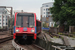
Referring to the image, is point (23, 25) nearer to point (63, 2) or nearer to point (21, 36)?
point (21, 36)

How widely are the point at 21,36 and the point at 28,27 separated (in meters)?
1.64

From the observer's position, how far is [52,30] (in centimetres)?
3444

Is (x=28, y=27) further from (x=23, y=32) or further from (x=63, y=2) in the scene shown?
(x=63, y=2)

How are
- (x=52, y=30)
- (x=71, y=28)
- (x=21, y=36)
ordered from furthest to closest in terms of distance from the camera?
1. (x=52, y=30)
2. (x=71, y=28)
3. (x=21, y=36)

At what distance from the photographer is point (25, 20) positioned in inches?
616

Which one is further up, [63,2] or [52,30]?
[63,2]

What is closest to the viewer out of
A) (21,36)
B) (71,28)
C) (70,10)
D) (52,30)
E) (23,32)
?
(23,32)

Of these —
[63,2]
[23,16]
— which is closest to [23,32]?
[23,16]

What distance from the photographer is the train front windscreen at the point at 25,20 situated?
15.5 metres

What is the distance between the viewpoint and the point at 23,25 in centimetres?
1555

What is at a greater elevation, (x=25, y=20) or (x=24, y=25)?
(x=25, y=20)

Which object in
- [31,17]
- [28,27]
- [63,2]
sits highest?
[63,2]

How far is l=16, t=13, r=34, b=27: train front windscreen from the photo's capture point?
15539 millimetres

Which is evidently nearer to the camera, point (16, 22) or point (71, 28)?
point (16, 22)
